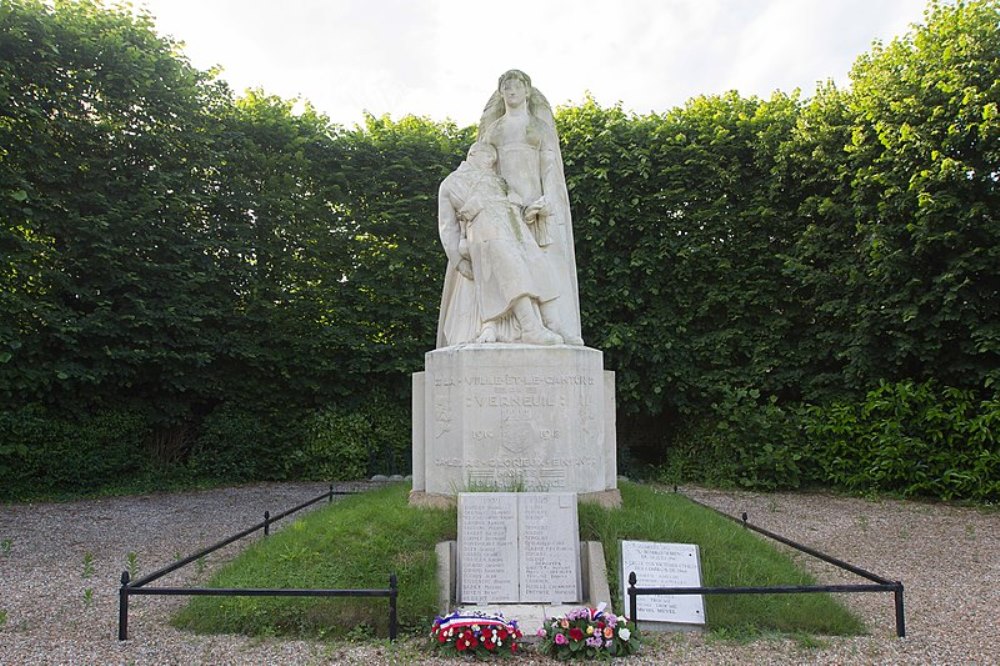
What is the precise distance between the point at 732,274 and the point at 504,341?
740 cm

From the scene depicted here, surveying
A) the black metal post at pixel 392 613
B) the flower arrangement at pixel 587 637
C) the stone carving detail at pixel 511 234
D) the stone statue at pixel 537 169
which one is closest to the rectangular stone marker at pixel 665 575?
the flower arrangement at pixel 587 637

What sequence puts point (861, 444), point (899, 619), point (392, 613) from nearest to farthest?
point (392, 613)
point (899, 619)
point (861, 444)

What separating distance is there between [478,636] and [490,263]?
340 centimetres

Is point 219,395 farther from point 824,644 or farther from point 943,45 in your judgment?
point 943,45

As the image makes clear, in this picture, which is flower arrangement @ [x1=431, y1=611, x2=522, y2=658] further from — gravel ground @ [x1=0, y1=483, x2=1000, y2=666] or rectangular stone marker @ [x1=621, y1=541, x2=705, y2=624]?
rectangular stone marker @ [x1=621, y1=541, x2=705, y2=624]

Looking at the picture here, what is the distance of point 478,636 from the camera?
14.2 feet

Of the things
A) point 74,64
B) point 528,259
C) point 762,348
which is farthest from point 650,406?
point 74,64

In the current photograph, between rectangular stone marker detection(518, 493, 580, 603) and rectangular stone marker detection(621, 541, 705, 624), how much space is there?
39 centimetres

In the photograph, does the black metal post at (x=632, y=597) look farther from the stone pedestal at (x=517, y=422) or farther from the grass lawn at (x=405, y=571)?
the stone pedestal at (x=517, y=422)

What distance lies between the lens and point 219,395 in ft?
42.6

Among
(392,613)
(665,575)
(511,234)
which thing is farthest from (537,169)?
(392,613)

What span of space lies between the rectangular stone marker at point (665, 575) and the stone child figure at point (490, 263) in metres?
2.00

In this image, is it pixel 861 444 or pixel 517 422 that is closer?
pixel 517 422

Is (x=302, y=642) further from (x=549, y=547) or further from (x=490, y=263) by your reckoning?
(x=490, y=263)
